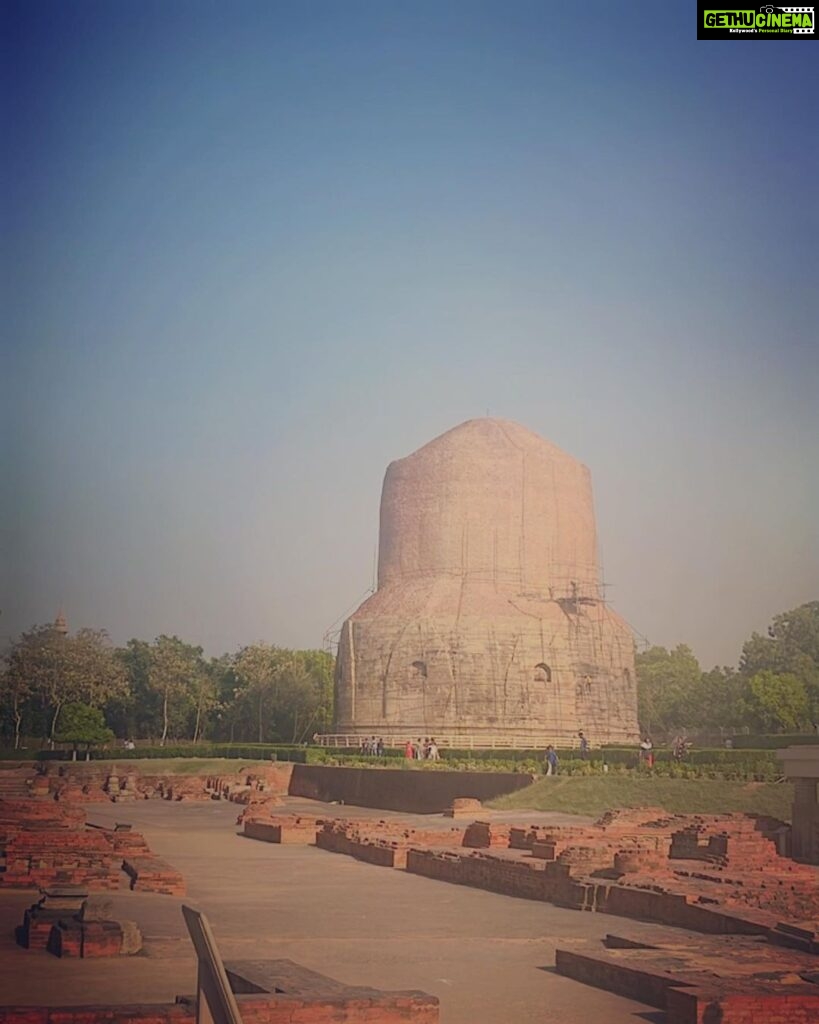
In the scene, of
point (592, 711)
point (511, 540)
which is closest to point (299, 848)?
point (592, 711)

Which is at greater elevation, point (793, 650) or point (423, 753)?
point (793, 650)

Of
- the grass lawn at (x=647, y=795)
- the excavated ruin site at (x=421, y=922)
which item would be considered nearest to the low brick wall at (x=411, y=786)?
the grass lawn at (x=647, y=795)

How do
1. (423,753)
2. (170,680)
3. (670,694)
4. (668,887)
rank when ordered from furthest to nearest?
(670,694) < (170,680) < (423,753) < (668,887)

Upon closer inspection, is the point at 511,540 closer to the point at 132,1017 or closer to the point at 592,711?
the point at 592,711

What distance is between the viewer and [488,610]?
4628cm

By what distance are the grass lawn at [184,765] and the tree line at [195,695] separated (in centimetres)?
643

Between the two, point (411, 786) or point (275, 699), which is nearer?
point (411, 786)

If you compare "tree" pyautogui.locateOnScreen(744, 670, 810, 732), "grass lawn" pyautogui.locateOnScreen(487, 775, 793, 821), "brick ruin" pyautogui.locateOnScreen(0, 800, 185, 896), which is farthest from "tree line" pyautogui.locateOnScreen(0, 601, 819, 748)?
"brick ruin" pyautogui.locateOnScreen(0, 800, 185, 896)

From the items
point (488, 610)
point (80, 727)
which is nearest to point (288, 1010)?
point (80, 727)

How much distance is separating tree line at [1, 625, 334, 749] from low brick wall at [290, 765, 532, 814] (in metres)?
14.7

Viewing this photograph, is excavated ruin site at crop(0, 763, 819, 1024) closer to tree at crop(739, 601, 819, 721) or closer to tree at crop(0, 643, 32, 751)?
tree at crop(0, 643, 32, 751)

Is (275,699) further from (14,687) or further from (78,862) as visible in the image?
(78,862)

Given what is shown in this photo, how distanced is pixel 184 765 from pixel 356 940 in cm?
2688
